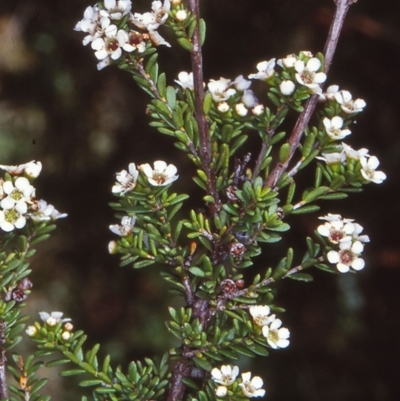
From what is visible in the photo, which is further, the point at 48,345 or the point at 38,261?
the point at 38,261

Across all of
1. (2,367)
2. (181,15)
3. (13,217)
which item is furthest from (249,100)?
(2,367)

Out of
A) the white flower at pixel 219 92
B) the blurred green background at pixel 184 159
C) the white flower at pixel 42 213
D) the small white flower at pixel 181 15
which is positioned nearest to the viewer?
the small white flower at pixel 181 15

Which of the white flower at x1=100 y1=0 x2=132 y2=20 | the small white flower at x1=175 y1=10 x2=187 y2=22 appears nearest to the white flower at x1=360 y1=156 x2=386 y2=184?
the small white flower at x1=175 y1=10 x2=187 y2=22

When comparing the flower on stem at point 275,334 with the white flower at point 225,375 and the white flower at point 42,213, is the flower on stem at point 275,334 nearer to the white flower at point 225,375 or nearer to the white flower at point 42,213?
the white flower at point 225,375

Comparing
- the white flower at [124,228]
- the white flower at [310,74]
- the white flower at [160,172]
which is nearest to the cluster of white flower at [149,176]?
the white flower at [160,172]

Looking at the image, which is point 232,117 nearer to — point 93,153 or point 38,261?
point 93,153

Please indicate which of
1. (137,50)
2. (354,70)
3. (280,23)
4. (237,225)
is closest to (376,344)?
(354,70)
